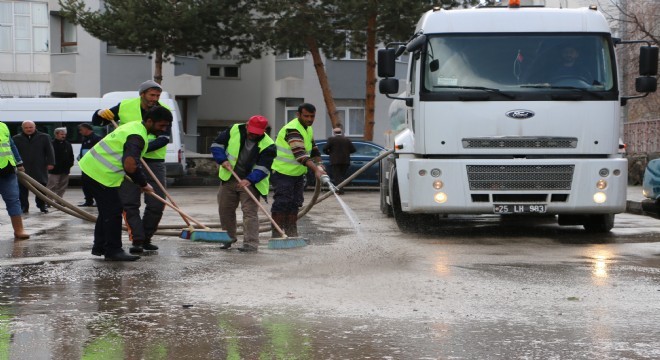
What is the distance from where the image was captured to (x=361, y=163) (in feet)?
104

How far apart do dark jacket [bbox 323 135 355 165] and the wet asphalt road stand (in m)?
14.3

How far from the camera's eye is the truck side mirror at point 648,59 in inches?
565

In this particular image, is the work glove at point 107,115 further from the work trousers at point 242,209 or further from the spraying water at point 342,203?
the spraying water at point 342,203

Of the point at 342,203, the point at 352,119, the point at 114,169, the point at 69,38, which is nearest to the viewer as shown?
the point at 114,169

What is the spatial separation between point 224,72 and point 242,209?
132ft

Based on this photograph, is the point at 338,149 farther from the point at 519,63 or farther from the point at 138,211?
the point at 138,211

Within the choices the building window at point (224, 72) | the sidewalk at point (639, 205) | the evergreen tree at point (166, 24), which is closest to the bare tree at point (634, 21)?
the sidewalk at point (639, 205)

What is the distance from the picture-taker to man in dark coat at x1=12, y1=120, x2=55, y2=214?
2098 cm

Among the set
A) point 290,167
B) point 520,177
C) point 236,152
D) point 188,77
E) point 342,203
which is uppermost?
point 188,77

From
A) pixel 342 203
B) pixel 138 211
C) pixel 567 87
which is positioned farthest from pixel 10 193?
pixel 567 87

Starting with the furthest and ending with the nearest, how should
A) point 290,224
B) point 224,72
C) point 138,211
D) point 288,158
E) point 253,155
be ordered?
point 224,72 → point 290,224 → point 288,158 → point 253,155 → point 138,211

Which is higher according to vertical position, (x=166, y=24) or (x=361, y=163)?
(x=166, y=24)

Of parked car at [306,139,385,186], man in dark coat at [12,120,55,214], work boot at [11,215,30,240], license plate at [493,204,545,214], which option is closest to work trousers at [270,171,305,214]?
license plate at [493,204,545,214]

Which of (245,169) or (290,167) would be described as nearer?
(245,169)
